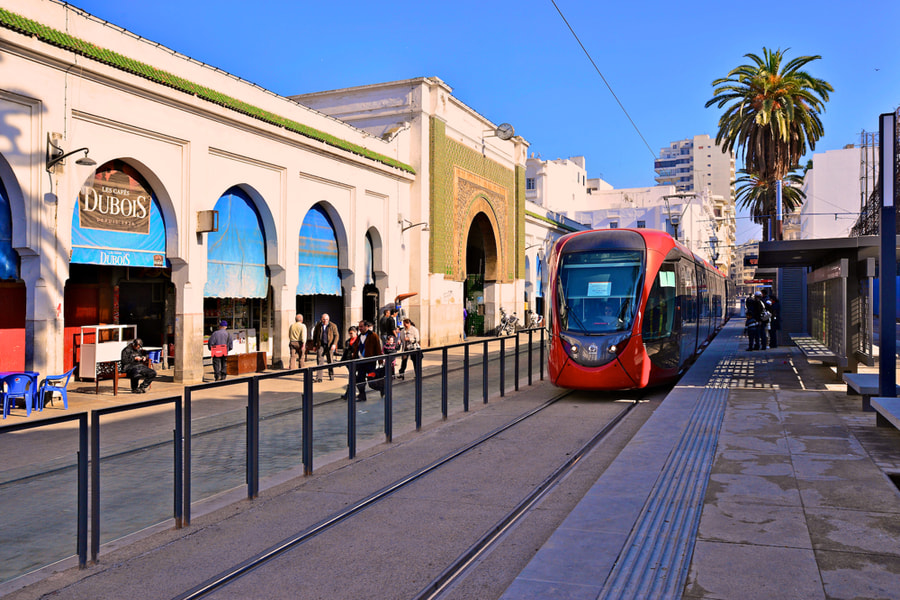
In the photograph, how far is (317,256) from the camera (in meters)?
23.8

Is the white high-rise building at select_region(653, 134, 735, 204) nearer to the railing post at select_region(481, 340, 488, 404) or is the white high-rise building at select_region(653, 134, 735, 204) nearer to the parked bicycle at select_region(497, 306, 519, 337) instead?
the parked bicycle at select_region(497, 306, 519, 337)

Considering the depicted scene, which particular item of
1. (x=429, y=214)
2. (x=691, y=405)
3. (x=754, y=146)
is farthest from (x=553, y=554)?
(x=754, y=146)

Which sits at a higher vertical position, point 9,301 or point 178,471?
point 9,301

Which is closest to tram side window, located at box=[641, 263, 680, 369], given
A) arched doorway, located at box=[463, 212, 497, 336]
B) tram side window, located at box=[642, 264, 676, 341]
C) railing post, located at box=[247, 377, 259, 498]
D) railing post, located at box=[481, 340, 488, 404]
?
tram side window, located at box=[642, 264, 676, 341]

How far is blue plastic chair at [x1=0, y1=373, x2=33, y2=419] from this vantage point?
12992 millimetres

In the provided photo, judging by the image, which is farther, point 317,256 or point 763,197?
point 763,197

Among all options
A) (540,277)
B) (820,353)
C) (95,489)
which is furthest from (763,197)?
(95,489)

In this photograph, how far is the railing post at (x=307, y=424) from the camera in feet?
26.6

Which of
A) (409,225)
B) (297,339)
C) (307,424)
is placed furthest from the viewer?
(409,225)

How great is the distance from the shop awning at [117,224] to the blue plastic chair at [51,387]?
2.70 meters

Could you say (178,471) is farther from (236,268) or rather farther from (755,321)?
(755,321)

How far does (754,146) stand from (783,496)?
31.6m

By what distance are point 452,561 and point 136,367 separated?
41.5ft

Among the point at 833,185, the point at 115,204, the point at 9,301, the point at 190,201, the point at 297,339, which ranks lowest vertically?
the point at 297,339
